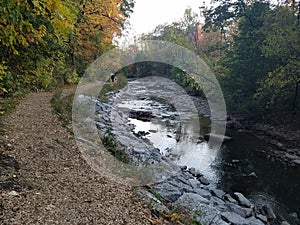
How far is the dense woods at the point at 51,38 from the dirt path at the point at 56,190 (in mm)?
1575

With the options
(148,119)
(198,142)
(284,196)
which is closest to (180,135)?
(198,142)

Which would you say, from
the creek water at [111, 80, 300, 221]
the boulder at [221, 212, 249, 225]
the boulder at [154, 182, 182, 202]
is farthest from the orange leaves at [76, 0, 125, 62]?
the boulder at [221, 212, 249, 225]

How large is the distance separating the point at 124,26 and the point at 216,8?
8.43 meters

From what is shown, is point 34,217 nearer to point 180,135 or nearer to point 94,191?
point 94,191

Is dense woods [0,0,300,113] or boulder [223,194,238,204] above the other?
dense woods [0,0,300,113]

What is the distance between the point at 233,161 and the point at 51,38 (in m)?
8.16

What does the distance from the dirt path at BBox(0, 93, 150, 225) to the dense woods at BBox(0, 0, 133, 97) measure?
1575 mm

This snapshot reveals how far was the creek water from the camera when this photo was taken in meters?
8.57

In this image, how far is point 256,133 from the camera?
15.7 metres

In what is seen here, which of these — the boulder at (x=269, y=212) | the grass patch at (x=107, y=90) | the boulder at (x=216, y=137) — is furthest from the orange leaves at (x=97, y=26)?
the boulder at (x=269, y=212)

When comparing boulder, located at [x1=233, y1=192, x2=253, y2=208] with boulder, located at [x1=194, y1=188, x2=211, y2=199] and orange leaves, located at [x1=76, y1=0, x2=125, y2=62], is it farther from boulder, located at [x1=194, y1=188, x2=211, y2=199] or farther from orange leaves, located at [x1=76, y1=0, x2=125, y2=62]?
orange leaves, located at [x1=76, y1=0, x2=125, y2=62]

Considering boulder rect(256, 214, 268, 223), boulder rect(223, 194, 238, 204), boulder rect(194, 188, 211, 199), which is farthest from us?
boulder rect(223, 194, 238, 204)

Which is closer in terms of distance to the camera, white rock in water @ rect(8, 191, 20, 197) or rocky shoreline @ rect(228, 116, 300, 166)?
white rock in water @ rect(8, 191, 20, 197)

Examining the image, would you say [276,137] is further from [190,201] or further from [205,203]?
[190,201]
